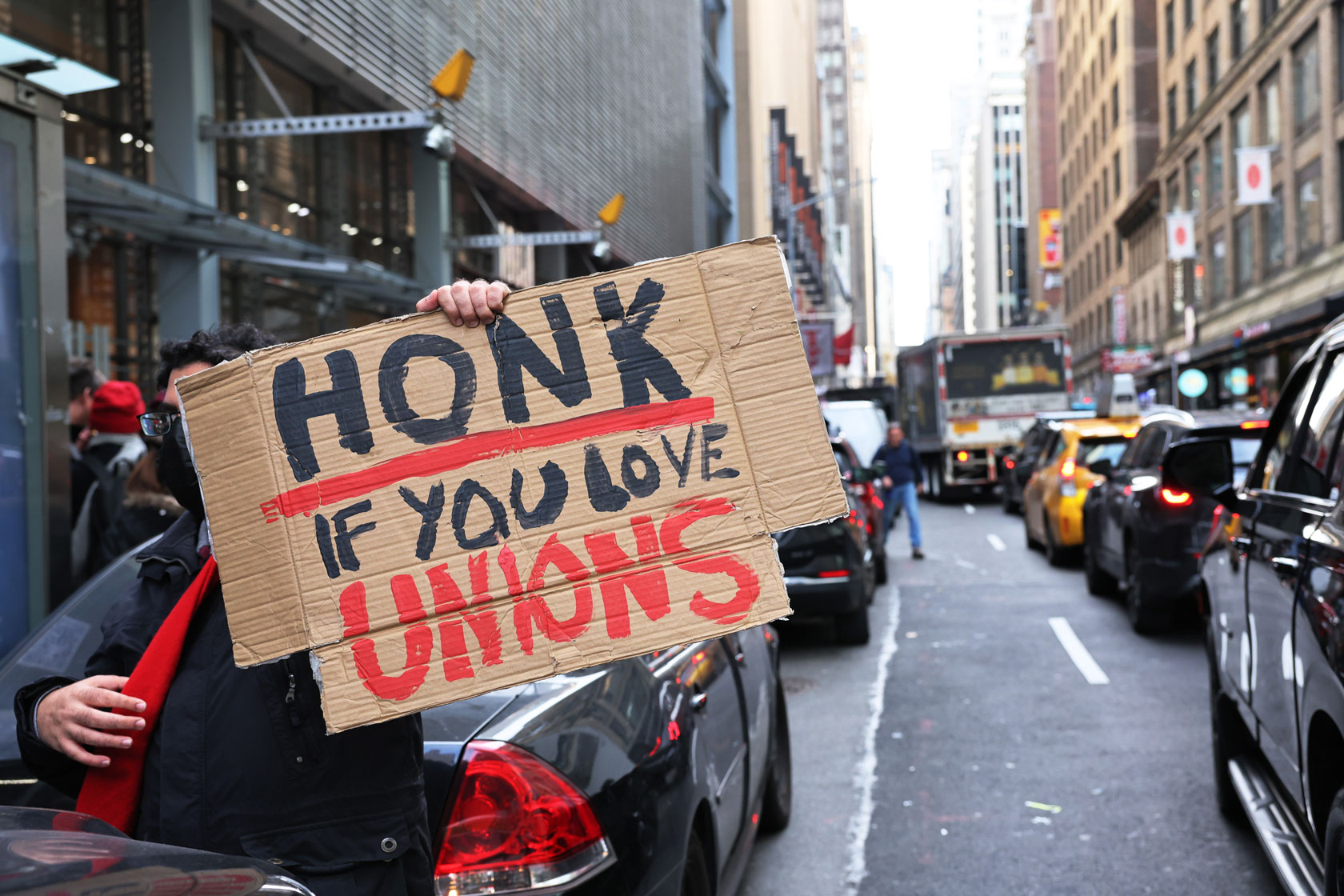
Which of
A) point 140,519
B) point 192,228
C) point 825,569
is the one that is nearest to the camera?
point 140,519

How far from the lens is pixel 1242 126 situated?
42375 mm

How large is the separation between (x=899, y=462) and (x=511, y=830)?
15197mm

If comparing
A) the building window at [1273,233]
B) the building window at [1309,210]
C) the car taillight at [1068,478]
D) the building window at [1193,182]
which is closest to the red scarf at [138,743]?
the car taillight at [1068,478]

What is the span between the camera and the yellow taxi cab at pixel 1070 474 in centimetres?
1482

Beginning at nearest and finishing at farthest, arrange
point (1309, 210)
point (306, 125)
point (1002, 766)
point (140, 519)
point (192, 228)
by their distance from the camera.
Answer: point (140, 519) → point (1002, 766) → point (192, 228) → point (306, 125) → point (1309, 210)

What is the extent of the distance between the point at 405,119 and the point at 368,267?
6.43 feet

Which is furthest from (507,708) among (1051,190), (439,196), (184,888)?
(1051,190)

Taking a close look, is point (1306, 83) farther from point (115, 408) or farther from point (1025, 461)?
point (115, 408)

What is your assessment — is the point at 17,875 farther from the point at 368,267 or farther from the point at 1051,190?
the point at 1051,190

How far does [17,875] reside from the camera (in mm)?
1815

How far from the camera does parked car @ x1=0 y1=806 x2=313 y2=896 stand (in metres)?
1.83

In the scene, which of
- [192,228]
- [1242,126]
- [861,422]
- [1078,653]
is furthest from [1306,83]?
[192,228]

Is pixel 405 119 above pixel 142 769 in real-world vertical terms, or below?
above

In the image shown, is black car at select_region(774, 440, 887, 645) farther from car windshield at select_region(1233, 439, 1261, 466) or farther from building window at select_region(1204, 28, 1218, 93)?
building window at select_region(1204, 28, 1218, 93)
